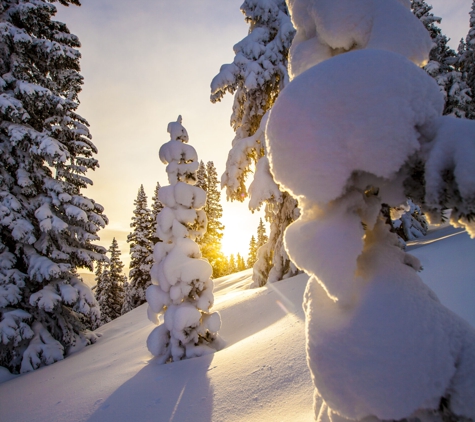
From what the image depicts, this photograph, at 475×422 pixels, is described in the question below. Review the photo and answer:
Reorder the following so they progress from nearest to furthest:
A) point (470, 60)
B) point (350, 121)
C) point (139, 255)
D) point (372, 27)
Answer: point (350, 121) → point (372, 27) → point (470, 60) → point (139, 255)

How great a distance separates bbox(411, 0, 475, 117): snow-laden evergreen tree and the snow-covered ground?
13.7 m

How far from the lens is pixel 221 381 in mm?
3219

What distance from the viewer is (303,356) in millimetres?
2965

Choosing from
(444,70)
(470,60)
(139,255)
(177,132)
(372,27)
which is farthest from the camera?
(139,255)

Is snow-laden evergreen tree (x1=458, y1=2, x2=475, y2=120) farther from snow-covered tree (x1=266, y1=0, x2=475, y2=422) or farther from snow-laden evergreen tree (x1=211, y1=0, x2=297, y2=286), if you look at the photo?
snow-covered tree (x1=266, y1=0, x2=475, y2=422)

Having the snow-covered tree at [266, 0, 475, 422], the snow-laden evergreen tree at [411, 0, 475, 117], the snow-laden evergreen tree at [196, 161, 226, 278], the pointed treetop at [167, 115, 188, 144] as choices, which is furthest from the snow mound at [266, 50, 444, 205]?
the snow-laden evergreen tree at [196, 161, 226, 278]

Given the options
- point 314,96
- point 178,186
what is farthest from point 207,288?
point 314,96

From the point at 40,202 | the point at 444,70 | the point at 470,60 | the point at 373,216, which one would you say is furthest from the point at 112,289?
the point at 470,60

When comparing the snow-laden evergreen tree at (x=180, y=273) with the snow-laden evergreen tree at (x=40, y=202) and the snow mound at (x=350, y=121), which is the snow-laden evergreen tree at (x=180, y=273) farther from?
the snow mound at (x=350, y=121)

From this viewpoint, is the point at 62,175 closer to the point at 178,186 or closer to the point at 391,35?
the point at 178,186

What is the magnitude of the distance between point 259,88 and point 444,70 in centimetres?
1309

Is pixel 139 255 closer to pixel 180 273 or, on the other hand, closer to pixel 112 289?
pixel 112 289

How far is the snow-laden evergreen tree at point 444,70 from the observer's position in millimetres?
14094

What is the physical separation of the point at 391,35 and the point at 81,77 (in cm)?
1166
